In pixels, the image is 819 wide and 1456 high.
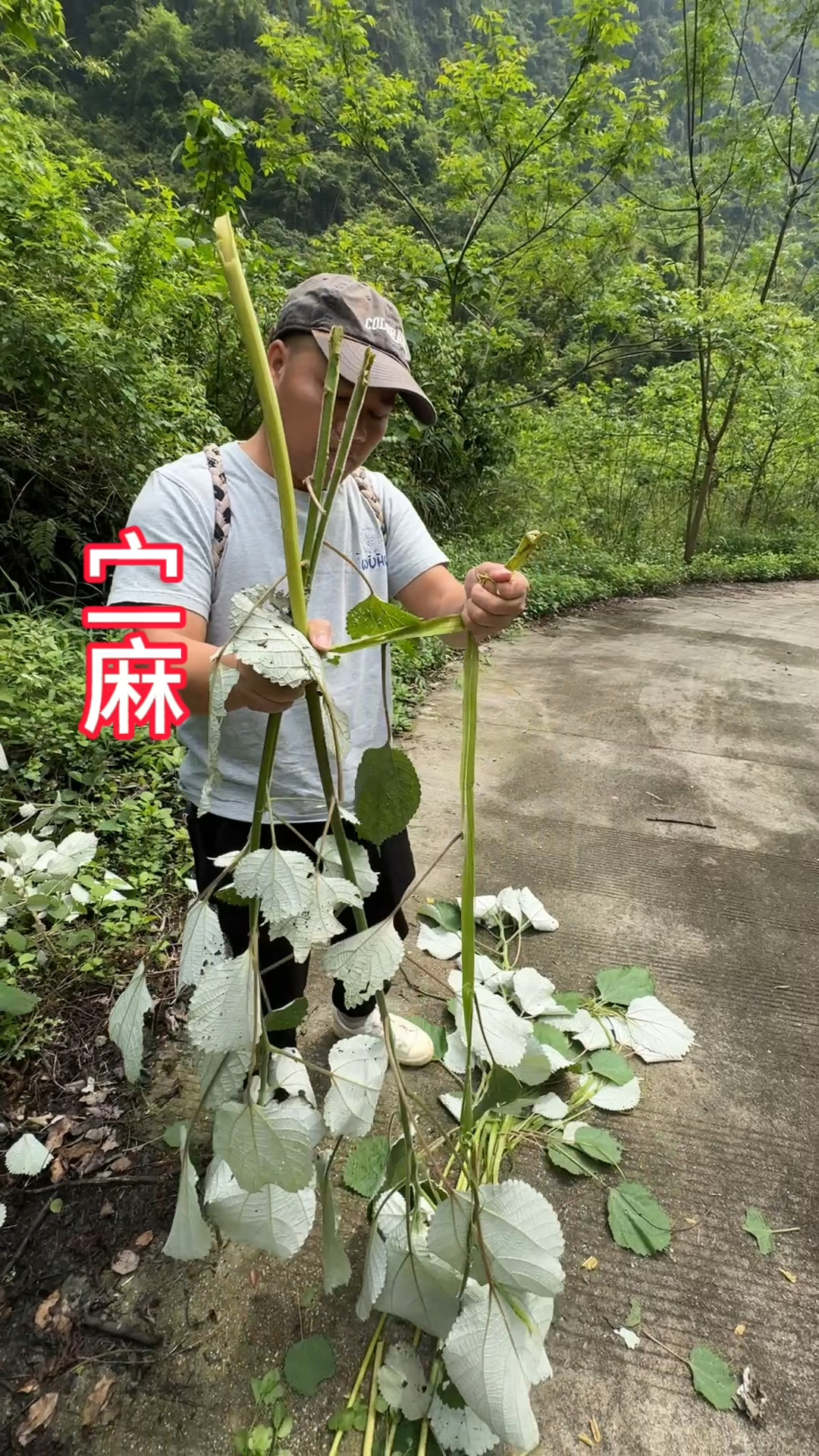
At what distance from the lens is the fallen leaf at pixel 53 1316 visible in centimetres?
117

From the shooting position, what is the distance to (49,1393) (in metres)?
1.09

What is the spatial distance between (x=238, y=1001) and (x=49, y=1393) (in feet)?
3.03

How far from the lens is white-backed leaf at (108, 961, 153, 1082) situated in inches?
30.8

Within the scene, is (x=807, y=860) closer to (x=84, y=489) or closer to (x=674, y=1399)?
(x=674, y=1399)

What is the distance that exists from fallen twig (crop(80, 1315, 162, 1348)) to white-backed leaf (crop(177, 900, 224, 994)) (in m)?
0.83

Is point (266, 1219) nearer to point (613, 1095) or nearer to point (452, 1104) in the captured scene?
point (452, 1104)

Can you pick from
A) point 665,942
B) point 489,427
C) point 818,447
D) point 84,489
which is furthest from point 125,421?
point 818,447

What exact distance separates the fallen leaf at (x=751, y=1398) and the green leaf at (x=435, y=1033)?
72 cm

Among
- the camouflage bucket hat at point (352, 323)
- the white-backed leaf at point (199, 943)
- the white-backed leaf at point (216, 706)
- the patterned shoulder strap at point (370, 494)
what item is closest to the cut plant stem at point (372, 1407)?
the white-backed leaf at point (199, 943)

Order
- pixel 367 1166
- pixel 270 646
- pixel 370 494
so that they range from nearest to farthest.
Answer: pixel 270 646, pixel 370 494, pixel 367 1166

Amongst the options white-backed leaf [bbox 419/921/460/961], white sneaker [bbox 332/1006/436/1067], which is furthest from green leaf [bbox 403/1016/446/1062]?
white-backed leaf [bbox 419/921/460/961]

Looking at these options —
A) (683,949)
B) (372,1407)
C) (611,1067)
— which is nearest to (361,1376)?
(372,1407)

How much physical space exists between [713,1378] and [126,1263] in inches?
38.7

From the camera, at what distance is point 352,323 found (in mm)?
980
